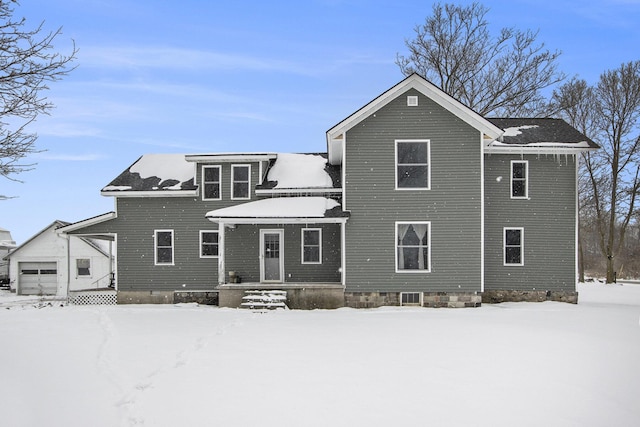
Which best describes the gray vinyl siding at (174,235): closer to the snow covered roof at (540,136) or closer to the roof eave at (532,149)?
the roof eave at (532,149)

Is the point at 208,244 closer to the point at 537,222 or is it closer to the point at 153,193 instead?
the point at 153,193

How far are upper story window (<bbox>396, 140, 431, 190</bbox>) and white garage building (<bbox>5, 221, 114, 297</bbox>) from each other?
22777 millimetres

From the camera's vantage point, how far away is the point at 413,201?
16.1 meters

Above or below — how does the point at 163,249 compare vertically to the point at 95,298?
above

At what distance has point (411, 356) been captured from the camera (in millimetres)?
8805

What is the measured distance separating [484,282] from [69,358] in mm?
13527

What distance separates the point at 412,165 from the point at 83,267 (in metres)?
24.8

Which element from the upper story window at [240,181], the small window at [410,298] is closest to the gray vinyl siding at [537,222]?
the small window at [410,298]

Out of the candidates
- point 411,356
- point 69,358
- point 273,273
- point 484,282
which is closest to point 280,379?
point 411,356

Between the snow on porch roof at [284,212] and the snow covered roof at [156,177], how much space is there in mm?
2860

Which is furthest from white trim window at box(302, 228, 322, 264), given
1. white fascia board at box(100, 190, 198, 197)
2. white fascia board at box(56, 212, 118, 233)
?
white fascia board at box(56, 212, 118, 233)

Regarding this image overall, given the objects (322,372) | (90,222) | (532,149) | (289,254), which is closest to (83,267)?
(90,222)

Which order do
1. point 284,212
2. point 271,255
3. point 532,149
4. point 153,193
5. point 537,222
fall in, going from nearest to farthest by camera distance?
1. point 284,212
2. point 532,149
3. point 537,222
4. point 271,255
5. point 153,193

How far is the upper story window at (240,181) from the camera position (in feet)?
61.5
